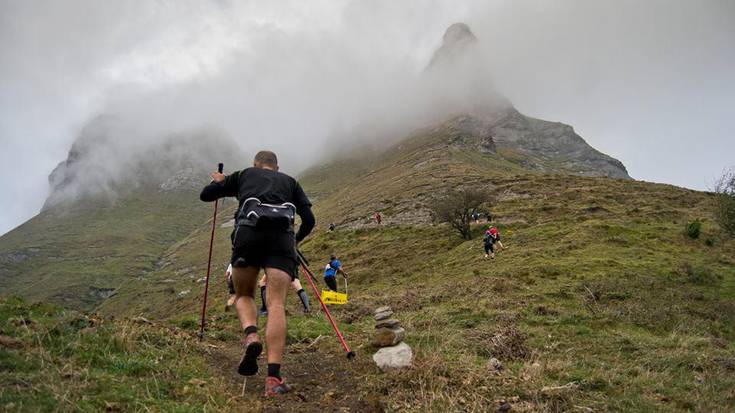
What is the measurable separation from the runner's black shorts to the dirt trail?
1.43 meters

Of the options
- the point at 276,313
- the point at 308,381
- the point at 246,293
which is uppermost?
the point at 246,293

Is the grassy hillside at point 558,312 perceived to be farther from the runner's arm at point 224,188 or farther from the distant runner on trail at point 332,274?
the runner's arm at point 224,188

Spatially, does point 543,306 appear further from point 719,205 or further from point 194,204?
point 194,204

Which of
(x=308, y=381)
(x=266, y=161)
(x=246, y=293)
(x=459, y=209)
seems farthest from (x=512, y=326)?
(x=459, y=209)

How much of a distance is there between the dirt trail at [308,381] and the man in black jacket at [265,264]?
0.25 metres

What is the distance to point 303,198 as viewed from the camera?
5984mm

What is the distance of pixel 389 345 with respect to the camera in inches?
258

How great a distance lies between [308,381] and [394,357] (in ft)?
3.90

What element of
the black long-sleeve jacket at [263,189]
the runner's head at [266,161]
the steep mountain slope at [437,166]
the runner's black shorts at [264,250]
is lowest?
the runner's black shorts at [264,250]

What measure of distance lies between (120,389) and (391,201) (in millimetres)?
51078

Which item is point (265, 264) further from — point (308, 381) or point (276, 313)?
A: point (308, 381)

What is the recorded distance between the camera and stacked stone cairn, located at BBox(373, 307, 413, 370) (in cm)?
582

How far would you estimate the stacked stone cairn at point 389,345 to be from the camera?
19.1 ft

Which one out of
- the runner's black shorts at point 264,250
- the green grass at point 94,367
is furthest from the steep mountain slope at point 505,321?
the runner's black shorts at point 264,250
